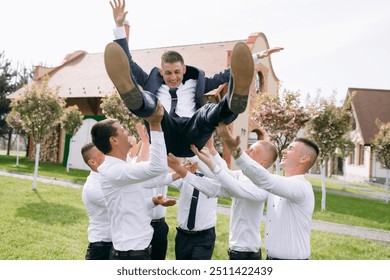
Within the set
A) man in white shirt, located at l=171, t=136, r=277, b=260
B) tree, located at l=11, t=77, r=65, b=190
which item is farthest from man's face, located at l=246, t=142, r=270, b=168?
tree, located at l=11, t=77, r=65, b=190

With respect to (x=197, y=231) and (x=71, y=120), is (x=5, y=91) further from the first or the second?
(x=197, y=231)

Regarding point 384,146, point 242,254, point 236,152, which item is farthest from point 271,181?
point 384,146

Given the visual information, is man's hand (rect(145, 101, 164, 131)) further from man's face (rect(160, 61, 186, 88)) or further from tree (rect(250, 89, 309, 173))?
tree (rect(250, 89, 309, 173))

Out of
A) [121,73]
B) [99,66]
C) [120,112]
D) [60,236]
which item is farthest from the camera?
[99,66]

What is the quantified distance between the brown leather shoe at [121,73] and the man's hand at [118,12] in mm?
1012

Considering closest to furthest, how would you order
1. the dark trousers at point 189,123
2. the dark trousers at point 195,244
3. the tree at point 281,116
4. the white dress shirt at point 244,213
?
the dark trousers at point 189,123
the white dress shirt at point 244,213
the dark trousers at point 195,244
the tree at point 281,116

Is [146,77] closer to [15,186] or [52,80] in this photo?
[15,186]

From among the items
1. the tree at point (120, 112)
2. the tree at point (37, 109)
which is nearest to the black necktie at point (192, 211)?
the tree at point (120, 112)

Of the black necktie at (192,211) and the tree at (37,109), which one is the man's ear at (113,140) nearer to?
the black necktie at (192,211)

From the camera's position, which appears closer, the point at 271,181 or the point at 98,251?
the point at 271,181

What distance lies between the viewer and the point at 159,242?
4.54 m

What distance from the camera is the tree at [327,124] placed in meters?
11.6

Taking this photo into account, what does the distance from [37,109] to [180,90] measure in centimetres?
979
